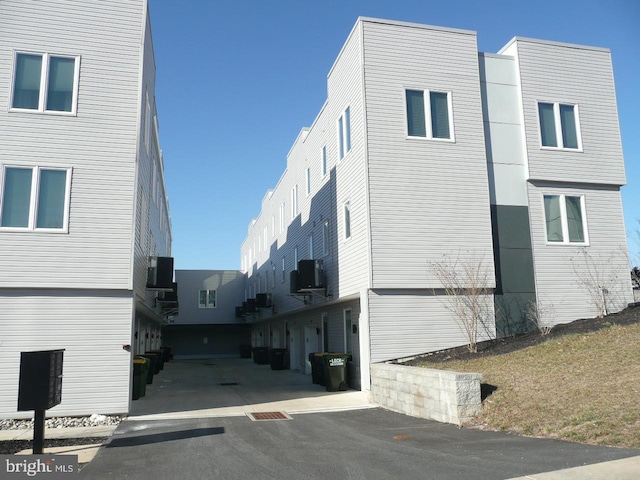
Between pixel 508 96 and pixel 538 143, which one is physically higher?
pixel 508 96

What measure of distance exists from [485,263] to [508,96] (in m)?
5.33

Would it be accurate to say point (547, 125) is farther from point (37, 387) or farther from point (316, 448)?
point (37, 387)

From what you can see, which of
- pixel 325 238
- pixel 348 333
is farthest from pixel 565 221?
pixel 325 238

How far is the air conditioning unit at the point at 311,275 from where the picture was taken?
18484 millimetres

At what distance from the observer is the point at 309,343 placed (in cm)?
2316

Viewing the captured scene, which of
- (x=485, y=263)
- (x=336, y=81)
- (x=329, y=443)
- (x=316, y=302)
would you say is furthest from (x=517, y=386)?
(x=336, y=81)

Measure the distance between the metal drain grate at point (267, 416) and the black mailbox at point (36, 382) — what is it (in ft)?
15.1

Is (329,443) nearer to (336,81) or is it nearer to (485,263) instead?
(485,263)

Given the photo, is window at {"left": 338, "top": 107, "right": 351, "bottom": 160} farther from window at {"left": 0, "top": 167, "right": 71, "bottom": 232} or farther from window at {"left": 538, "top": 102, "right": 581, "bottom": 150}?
window at {"left": 0, "top": 167, "right": 71, "bottom": 232}

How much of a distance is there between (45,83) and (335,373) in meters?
10.6

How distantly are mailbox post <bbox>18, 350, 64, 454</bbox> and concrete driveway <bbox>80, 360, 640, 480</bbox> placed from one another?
0.91m

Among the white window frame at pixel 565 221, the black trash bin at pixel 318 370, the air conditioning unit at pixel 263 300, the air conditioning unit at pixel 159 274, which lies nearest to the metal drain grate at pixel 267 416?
the black trash bin at pixel 318 370

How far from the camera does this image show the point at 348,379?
16375 mm

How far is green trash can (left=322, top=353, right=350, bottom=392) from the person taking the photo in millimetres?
15781
